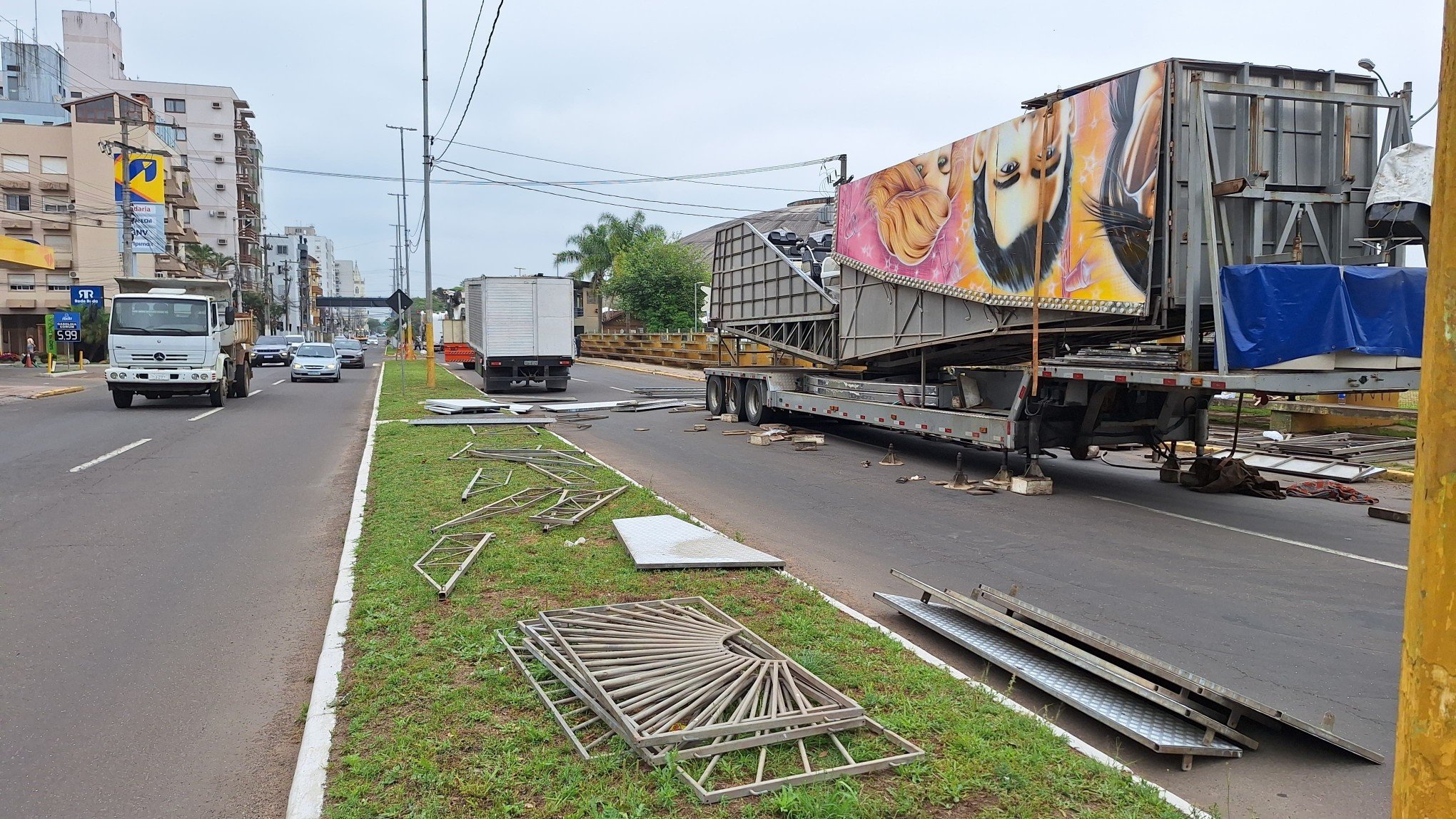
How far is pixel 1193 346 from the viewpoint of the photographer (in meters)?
9.70

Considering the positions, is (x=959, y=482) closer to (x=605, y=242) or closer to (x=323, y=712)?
(x=323, y=712)

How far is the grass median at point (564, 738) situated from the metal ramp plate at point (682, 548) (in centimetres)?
14

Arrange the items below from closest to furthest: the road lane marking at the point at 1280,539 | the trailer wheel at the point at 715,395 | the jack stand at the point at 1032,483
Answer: the road lane marking at the point at 1280,539, the jack stand at the point at 1032,483, the trailer wheel at the point at 715,395

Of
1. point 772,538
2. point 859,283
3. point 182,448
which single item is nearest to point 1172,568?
point 772,538

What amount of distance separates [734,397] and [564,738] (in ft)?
54.5

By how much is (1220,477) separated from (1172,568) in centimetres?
454

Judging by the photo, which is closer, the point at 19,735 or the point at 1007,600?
the point at 19,735

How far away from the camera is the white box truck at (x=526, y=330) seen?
28.0 meters

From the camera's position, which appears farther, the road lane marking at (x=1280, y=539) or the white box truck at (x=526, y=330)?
the white box truck at (x=526, y=330)

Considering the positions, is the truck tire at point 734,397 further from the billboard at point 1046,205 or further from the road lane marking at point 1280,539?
the road lane marking at point 1280,539

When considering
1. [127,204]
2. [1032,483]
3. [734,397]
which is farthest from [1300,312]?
[127,204]

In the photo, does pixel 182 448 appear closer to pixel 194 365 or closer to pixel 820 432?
pixel 194 365

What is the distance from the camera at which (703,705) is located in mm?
4324

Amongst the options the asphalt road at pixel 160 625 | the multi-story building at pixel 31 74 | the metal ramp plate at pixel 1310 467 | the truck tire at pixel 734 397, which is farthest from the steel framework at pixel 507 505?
the multi-story building at pixel 31 74
